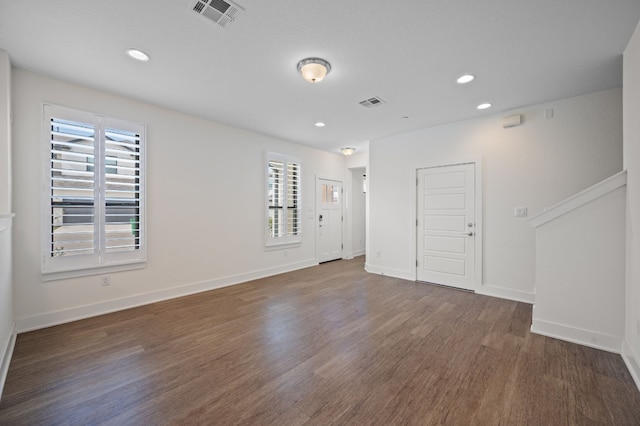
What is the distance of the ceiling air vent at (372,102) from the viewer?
11.5 ft

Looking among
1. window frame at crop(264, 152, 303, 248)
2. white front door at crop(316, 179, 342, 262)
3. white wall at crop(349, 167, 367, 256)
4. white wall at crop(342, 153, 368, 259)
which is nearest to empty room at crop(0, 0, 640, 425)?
window frame at crop(264, 152, 303, 248)

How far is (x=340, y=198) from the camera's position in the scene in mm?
6961

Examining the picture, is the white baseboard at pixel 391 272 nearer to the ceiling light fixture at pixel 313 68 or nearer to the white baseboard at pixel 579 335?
the white baseboard at pixel 579 335

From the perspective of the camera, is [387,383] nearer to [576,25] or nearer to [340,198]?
[576,25]

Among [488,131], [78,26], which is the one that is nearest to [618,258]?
[488,131]

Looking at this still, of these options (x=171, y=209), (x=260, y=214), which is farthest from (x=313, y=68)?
(x=260, y=214)

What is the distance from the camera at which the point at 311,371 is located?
2109 millimetres

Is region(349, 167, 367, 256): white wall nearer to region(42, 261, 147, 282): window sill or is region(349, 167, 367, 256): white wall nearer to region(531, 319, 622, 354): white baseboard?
region(531, 319, 622, 354): white baseboard

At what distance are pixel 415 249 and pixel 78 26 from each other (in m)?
5.05

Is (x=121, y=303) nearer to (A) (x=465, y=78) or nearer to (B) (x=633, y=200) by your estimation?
(A) (x=465, y=78)

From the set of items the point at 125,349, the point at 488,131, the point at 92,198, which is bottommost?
the point at 125,349

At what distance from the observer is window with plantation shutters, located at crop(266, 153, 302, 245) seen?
5230mm

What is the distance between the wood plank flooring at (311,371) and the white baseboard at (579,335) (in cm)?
11

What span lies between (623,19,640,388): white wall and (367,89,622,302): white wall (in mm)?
1102
